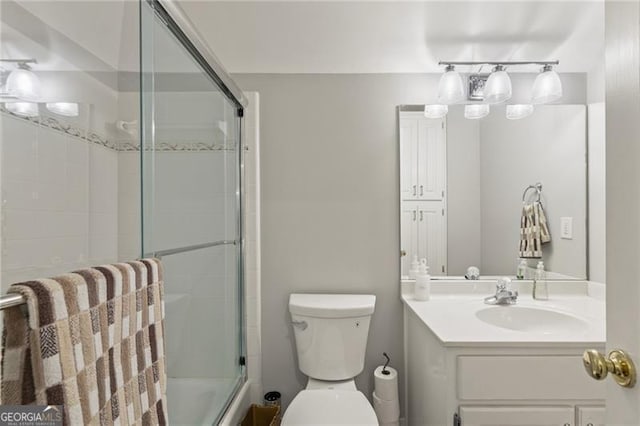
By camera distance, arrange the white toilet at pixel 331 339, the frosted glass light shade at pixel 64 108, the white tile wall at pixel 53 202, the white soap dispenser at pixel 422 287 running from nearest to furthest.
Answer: the white tile wall at pixel 53 202
the frosted glass light shade at pixel 64 108
the white toilet at pixel 331 339
the white soap dispenser at pixel 422 287

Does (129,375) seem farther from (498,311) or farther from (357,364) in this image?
(498,311)

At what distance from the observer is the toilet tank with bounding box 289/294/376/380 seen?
1618 millimetres

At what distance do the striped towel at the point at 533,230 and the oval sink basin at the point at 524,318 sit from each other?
346 mm

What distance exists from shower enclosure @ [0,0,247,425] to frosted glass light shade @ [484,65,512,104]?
1242 millimetres

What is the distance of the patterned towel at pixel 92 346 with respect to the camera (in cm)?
48

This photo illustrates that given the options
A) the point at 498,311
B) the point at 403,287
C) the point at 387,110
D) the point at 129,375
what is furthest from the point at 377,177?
the point at 129,375

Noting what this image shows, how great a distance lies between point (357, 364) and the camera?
1.65 meters

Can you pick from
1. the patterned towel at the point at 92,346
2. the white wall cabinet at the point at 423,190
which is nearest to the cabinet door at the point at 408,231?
the white wall cabinet at the point at 423,190

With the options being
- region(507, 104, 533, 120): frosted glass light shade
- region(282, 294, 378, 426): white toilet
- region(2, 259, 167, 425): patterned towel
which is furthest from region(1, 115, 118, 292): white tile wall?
region(507, 104, 533, 120): frosted glass light shade

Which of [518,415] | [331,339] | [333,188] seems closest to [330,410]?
[331,339]

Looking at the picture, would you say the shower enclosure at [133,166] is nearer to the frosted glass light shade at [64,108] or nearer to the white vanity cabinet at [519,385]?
the frosted glass light shade at [64,108]

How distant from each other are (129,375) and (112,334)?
0.12 meters

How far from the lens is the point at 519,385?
45.9 inches

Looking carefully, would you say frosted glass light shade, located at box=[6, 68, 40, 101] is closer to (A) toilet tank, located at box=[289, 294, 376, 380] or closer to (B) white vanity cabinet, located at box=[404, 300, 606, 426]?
(A) toilet tank, located at box=[289, 294, 376, 380]
